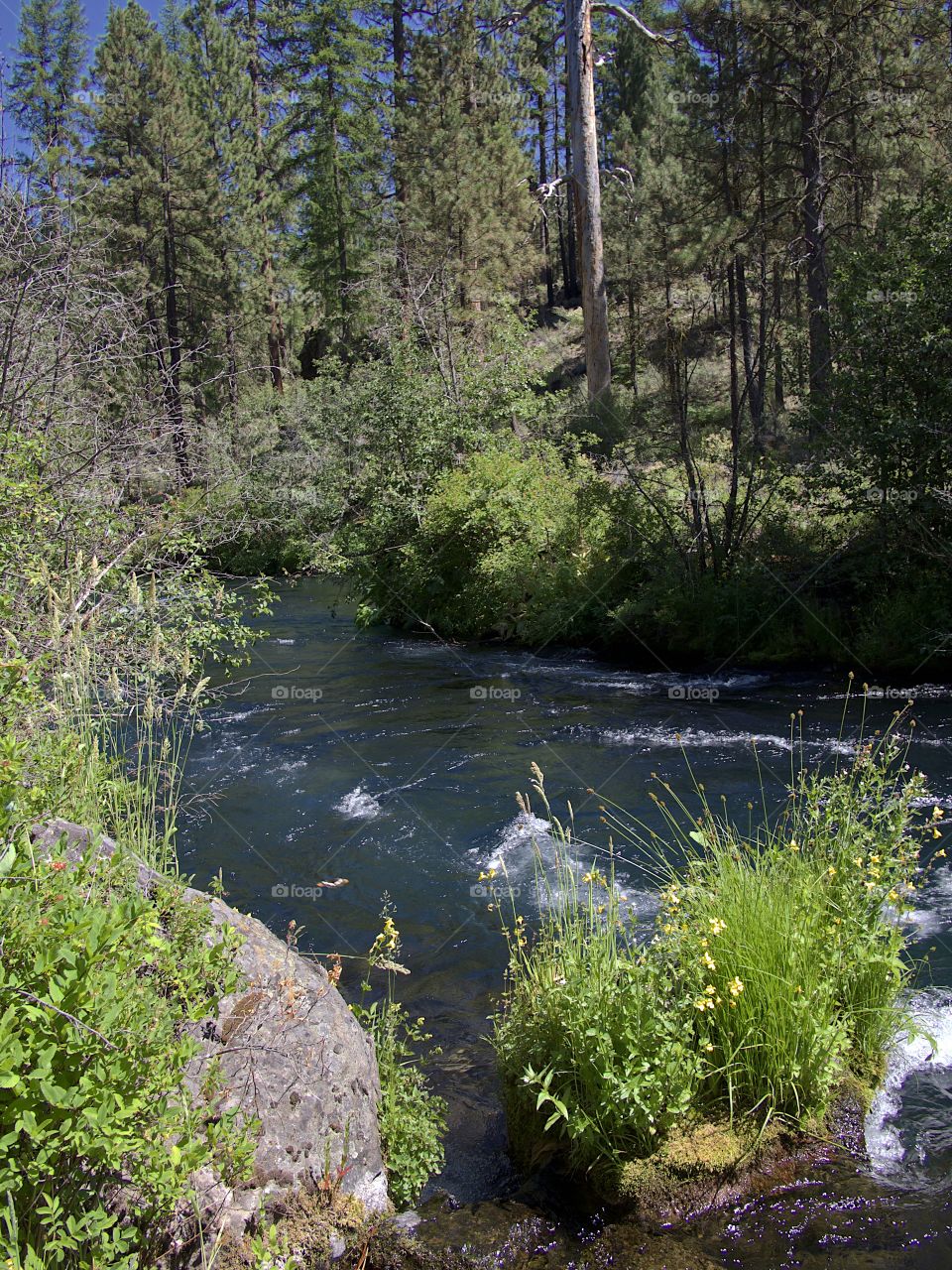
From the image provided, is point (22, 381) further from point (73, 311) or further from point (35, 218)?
point (35, 218)

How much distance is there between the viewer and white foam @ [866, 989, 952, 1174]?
377cm

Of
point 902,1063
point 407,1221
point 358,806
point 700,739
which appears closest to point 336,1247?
point 407,1221

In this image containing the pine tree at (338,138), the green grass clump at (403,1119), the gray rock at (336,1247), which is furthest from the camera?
the pine tree at (338,138)

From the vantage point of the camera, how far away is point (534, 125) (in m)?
42.7

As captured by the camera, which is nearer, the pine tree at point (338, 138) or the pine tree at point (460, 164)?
the pine tree at point (460, 164)

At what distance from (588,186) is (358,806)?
14.2 m

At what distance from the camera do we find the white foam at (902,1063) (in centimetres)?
377

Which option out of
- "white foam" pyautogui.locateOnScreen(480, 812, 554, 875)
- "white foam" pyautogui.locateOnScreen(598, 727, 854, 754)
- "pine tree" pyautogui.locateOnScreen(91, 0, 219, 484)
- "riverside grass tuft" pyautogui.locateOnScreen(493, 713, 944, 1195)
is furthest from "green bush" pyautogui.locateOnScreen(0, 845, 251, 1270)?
"pine tree" pyautogui.locateOnScreen(91, 0, 219, 484)

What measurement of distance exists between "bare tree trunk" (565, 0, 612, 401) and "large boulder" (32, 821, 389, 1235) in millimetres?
14959

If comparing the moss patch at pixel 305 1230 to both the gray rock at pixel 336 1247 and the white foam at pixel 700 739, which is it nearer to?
the gray rock at pixel 336 1247

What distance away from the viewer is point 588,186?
58.9 feet

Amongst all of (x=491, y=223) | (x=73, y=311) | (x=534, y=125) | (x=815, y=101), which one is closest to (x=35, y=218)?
(x=73, y=311)

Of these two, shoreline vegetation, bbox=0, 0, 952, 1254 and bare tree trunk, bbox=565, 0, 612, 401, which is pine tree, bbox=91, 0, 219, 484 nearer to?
shoreline vegetation, bbox=0, 0, 952, 1254

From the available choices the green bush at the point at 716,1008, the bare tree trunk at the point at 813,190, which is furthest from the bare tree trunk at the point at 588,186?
the green bush at the point at 716,1008
